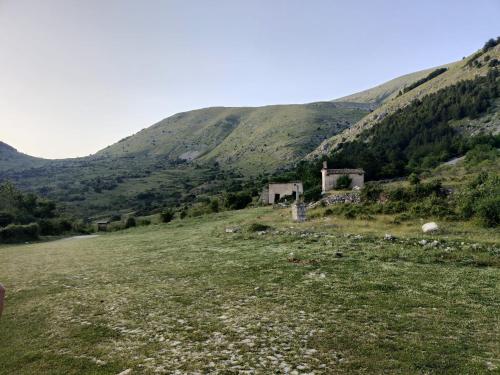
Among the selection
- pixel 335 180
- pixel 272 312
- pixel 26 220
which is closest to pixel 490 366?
pixel 272 312

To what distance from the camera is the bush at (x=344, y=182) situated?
2574 inches

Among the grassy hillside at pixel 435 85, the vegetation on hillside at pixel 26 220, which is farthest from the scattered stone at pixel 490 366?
the grassy hillside at pixel 435 85

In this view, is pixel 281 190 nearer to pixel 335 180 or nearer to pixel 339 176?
pixel 335 180

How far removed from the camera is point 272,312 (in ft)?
40.8

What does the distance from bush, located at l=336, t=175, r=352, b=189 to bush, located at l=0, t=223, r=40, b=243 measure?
51883 mm

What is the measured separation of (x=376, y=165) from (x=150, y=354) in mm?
76440

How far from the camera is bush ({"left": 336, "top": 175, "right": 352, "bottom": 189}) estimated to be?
65375 mm

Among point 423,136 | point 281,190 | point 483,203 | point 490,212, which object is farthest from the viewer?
point 423,136

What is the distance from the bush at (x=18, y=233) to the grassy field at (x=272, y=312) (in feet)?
118

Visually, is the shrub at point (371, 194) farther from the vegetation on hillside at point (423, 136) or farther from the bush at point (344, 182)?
the vegetation on hillside at point (423, 136)

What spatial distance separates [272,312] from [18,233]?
191ft

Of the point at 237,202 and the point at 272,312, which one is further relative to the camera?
the point at 237,202

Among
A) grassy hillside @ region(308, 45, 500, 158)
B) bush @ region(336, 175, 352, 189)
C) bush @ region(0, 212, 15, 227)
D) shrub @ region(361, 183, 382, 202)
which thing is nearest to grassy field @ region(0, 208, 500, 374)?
shrub @ region(361, 183, 382, 202)

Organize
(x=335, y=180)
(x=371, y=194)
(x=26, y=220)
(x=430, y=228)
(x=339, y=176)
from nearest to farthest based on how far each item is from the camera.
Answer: (x=430, y=228) → (x=371, y=194) → (x=339, y=176) → (x=335, y=180) → (x=26, y=220)
